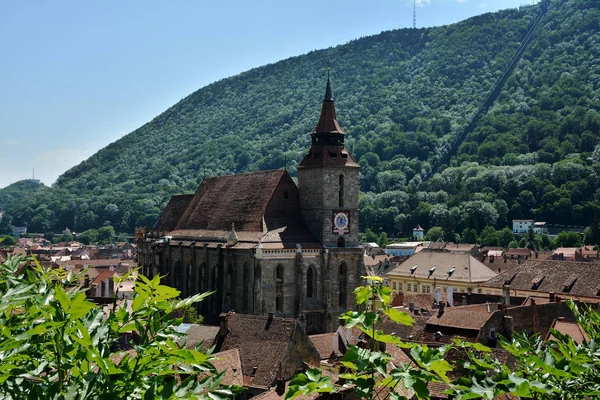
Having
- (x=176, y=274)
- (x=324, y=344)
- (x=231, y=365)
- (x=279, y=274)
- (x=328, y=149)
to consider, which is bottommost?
(x=324, y=344)

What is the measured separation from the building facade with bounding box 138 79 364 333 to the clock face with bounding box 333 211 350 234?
0.08 m

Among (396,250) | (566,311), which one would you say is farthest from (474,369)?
(396,250)

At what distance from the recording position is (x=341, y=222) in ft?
181

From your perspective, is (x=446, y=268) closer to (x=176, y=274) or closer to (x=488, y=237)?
(x=176, y=274)

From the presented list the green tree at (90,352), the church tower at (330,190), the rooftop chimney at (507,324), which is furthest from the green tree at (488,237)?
the green tree at (90,352)

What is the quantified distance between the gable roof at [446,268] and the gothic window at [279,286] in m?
31.1

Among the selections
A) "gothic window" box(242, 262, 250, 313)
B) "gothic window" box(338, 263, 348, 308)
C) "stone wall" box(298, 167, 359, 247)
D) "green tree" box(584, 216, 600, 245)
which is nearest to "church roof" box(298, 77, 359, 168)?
"stone wall" box(298, 167, 359, 247)

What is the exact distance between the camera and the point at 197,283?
5872cm

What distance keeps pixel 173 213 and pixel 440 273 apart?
30927 mm

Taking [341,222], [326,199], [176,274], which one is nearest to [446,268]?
[341,222]

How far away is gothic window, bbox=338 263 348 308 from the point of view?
53.8 m

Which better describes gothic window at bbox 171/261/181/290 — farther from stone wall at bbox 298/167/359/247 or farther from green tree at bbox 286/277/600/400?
green tree at bbox 286/277/600/400

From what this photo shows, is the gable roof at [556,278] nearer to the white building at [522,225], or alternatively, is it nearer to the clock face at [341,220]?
the clock face at [341,220]

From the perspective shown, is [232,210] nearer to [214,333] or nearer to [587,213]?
[214,333]
